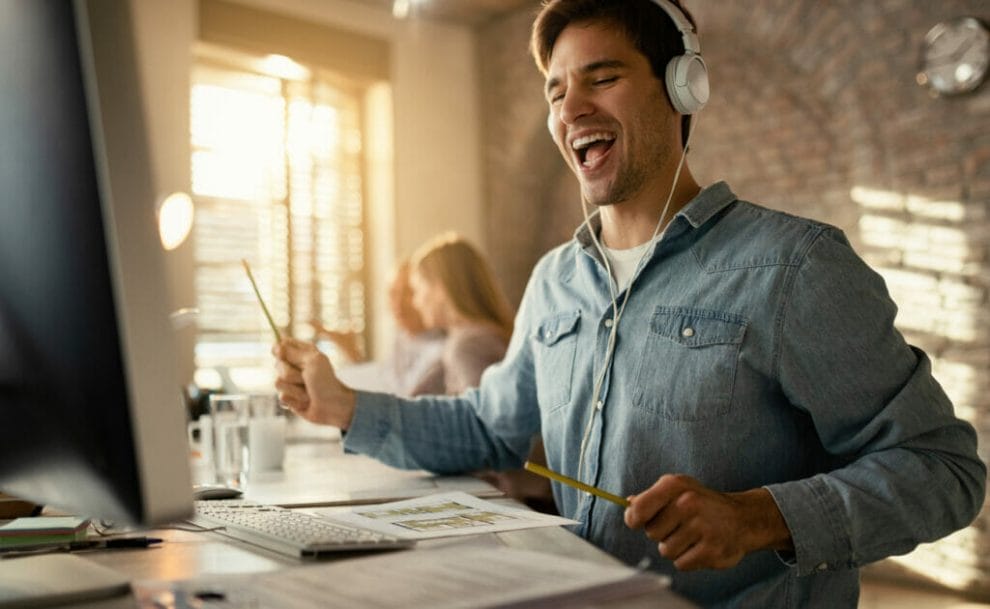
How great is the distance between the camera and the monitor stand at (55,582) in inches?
26.2

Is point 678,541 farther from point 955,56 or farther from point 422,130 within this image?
point 422,130

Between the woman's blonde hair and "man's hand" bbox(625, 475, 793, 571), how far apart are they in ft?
7.79

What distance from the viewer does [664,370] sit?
1210 mm

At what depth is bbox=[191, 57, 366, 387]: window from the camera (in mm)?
5062

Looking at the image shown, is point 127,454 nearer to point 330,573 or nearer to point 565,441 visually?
point 330,573

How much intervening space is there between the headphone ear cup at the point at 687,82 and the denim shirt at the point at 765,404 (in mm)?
158

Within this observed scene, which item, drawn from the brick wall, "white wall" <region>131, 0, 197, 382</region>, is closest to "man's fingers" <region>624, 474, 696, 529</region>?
the brick wall

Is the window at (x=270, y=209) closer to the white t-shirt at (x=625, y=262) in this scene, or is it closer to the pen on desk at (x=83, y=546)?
the white t-shirt at (x=625, y=262)

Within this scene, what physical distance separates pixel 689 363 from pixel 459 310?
2221 mm

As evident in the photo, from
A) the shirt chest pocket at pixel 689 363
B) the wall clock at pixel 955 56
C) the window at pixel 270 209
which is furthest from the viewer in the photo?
the window at pixel 270 209

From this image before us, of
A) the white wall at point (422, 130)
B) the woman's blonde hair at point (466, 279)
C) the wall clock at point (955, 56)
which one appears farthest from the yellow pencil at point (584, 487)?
the white wall at point (422, 130)

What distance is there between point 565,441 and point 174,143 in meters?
4.05

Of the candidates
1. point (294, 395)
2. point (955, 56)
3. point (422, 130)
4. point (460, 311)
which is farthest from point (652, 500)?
point (422, 130)

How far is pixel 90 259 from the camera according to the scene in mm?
539
